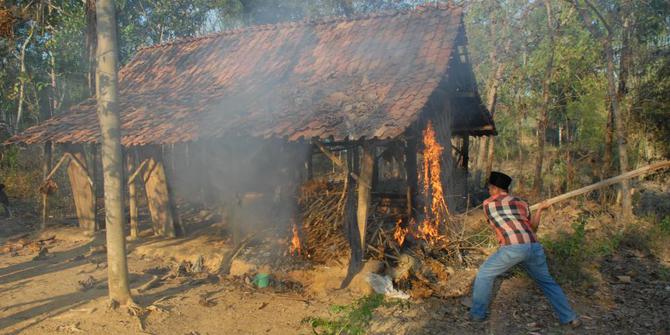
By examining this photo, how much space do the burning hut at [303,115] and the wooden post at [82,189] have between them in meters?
0.03

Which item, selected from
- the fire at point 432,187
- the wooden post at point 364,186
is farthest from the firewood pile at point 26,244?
the fire at point 432,187

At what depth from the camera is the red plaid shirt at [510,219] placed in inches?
201

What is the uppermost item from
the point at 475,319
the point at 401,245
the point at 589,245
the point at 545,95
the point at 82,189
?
the point at 545,95

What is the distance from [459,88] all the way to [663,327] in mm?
6137

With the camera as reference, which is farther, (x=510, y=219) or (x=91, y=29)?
(x=91, y=29)

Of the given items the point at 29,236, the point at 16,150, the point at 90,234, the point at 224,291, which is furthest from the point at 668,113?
the point at 16,150

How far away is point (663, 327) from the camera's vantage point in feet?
17.2

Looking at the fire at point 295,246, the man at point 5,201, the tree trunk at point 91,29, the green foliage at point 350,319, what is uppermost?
the tree trunk at point 91,29

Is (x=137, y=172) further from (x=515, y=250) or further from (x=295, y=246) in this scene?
(x=515, y=250)

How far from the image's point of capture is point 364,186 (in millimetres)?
6863

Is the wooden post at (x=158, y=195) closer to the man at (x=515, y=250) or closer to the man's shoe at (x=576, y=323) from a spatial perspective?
the man at (x=515, y=250)

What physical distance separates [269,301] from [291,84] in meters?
4.47

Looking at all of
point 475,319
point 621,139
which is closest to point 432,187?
point 475,319

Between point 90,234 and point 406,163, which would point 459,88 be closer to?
point 406,163
